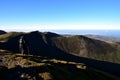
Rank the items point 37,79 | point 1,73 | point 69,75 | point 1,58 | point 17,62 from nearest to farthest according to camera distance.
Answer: point 37,79
point 1,73
point 69,75
point 17,62
point 1,58

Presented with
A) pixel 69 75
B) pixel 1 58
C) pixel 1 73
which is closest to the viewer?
pixel 1 73

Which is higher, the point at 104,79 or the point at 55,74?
the point at 55,74

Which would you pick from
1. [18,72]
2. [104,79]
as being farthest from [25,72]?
[104,79]

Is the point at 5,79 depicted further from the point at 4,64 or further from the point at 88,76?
the point at 88,76

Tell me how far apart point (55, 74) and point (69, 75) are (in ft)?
15.2

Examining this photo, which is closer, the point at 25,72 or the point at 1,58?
the point at 25,72

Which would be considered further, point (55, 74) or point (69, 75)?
point (69, 75)

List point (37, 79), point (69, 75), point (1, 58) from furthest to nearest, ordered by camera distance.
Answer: point (1, 58) < point (69, 75) < point (37, 79)

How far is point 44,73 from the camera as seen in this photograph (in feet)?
153

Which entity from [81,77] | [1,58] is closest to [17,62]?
[1,58]

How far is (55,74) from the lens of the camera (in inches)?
1905

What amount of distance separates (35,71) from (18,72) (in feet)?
11.8

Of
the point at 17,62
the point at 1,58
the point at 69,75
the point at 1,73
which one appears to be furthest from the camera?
the point at 1,58

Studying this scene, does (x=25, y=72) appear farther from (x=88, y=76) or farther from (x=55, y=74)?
(x=88, y=76)
